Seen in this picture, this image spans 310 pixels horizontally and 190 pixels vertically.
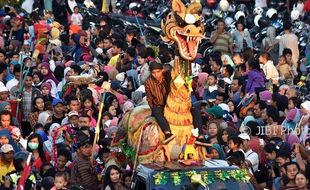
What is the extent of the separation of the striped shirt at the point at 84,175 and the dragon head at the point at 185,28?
6.99 feet

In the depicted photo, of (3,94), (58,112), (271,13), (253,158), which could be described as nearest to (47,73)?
(3,94)

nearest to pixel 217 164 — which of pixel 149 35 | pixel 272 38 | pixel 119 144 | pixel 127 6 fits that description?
pixel 119 144

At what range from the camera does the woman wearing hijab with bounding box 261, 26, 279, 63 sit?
98.9 feet

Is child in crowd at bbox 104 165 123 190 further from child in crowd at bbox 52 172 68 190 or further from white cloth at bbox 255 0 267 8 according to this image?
white cloth at bbox 255 0 267 8

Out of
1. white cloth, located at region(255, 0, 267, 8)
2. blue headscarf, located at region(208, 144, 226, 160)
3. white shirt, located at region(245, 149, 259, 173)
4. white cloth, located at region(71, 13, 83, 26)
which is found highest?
white cloth, located at region(255, 0, 267, 8)

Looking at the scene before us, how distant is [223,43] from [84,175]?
977 cm

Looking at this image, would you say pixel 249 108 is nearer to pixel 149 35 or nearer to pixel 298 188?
pixel 298 188

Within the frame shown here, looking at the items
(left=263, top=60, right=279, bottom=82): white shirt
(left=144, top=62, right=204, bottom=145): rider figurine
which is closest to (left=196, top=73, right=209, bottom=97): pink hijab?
(left=263, top=60, right=279, bottom=82): white shirt

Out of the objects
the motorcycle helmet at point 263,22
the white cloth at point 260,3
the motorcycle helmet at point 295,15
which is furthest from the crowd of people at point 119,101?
the white cloth at point 260,3

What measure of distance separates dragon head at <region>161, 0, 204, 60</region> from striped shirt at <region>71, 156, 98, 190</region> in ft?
6.99

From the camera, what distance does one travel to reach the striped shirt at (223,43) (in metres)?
30.0

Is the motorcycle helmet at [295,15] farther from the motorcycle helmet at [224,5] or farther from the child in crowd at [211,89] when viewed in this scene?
the child in crowd at [211,89]

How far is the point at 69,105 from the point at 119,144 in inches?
132

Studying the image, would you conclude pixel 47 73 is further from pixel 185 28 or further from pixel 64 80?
pixel 185 28
